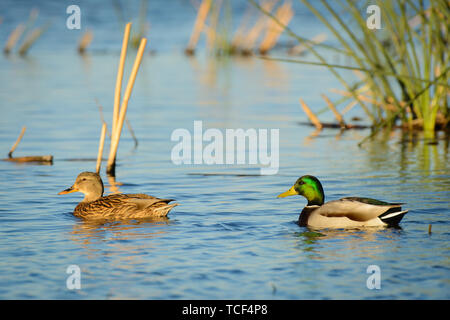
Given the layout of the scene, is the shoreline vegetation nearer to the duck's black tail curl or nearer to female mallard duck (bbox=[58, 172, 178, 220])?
female mallard duck (bbox=[58, 172, 178, 220])

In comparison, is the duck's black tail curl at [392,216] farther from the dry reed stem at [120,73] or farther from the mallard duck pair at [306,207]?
the dry reed stem at [120,73]

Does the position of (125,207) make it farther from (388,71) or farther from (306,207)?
(388,71)

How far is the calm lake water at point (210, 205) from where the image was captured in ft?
22.6

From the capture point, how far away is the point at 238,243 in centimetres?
809

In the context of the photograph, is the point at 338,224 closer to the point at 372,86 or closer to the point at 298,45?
the point at 372,86

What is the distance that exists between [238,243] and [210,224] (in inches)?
34.2

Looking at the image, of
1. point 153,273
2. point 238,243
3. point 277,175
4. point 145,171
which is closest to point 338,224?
point 238,243

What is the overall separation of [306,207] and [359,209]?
2.44 ft
